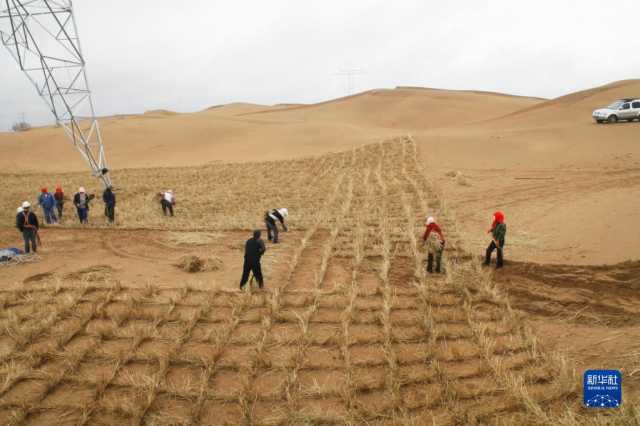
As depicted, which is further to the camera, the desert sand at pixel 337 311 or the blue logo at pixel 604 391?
the desert sand at pixel 337 311

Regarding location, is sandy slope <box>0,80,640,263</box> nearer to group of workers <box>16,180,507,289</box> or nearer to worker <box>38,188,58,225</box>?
group of workers <box>16,180,507,289</box>

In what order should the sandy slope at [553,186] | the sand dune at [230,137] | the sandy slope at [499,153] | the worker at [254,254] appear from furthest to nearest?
the sand dune at [230,137], the sandy slope at [499,153], the sandy slope at [553,186], the worker at [254,254]

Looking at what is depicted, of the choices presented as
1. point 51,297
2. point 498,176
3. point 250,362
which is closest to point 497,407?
point 250,362

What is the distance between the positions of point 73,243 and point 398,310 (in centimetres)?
1034

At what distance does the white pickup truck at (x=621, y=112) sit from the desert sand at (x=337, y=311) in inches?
486

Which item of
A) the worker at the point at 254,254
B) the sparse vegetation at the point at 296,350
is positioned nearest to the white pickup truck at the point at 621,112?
→ the sparse vegetation at the point at 296,350

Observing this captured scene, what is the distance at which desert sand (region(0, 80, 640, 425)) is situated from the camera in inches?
235

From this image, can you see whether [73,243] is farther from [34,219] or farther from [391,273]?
[391,273]

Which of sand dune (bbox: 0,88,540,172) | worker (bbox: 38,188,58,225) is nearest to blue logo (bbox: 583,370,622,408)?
worker (bbox: 38,188,58,225)

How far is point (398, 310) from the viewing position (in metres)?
8.40

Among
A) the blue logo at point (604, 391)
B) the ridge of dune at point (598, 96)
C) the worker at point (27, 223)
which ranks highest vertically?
the ridge of dune at point (598, 96)

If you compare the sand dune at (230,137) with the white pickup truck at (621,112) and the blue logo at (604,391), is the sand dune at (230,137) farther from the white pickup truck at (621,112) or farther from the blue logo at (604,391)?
the blue logo at (604,391)

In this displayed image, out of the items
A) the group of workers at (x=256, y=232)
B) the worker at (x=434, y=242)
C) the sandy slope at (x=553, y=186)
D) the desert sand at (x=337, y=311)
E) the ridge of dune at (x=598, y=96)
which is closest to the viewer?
the desert sand at (x=337, y=311)

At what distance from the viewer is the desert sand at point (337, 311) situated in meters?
5.96
